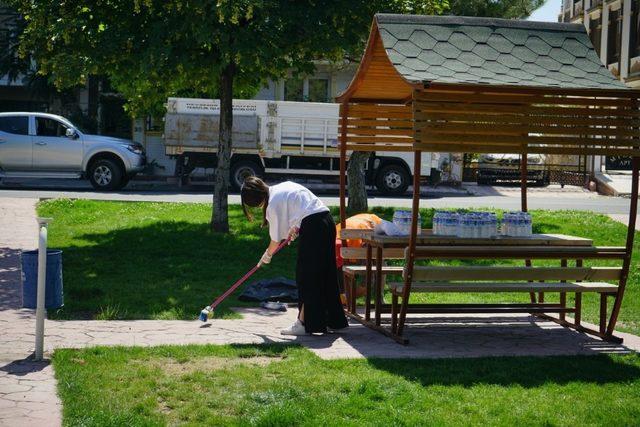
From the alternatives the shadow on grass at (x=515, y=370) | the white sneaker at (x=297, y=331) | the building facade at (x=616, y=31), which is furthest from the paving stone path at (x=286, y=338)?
the building facade at (x=616, y=31)

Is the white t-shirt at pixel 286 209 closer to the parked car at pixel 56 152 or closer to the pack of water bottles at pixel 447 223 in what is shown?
the pack of water bottles at pixel 447 223

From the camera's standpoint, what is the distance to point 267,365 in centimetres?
697

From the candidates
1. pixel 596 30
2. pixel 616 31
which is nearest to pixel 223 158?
pixel 616 31

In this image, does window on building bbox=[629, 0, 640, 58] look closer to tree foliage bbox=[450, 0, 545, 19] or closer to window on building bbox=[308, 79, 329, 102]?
tree foliage bbox=[450, 0, 545, 19]

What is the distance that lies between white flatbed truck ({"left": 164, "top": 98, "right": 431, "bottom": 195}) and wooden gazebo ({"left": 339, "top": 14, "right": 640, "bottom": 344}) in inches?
703

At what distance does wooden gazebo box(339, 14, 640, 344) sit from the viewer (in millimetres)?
7852

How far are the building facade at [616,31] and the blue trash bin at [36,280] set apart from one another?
27247mm

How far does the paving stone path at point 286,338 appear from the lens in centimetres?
733

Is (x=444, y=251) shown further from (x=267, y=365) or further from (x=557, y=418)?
(x=557, y=418)

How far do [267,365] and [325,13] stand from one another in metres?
8.29

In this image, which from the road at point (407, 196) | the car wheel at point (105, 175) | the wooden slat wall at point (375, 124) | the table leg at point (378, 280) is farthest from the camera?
the car wheel at point (105, 175)

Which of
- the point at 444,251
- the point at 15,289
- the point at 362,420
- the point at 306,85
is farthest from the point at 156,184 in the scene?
the point at 362,420

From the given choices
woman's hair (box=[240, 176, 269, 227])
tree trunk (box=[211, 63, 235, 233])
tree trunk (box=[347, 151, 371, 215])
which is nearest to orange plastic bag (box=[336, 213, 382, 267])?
woman's hair (box=[240, 176, 269, 227])

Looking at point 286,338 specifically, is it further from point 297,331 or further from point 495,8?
point 495,8
